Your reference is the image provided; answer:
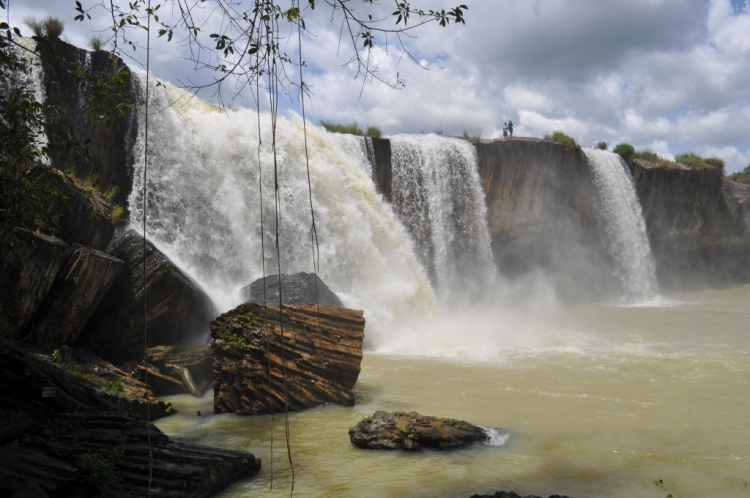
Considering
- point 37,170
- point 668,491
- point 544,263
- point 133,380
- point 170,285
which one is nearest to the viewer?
point 668,491

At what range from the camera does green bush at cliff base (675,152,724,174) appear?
82.9ft

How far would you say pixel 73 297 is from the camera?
776 cm

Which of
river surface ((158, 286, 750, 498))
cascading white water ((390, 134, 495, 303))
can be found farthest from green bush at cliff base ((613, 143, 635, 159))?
river surface ((158, 286, 750, 498))

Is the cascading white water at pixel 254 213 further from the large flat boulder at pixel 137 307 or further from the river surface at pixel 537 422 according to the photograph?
the large flat boulder at pixel 137 307

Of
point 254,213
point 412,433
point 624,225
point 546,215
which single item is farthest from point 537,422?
point 624,225

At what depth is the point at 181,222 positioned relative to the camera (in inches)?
496

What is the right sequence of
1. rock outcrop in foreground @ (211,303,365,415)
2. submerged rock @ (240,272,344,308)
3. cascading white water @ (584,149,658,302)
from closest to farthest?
1. rock outcrop in foreground @ (211,303,365,415)
2. submerged rock @ (240,272,344,308)
3. cascading white water @ (584,149,658,302)

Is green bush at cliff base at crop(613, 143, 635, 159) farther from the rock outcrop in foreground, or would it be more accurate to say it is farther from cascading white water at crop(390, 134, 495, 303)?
the rock outcrop in foreground

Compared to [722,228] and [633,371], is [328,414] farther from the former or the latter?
[722,228]

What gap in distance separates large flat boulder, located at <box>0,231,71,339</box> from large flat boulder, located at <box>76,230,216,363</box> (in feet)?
4.03

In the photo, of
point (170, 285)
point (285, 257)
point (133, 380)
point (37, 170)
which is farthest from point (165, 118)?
point (37, 170)

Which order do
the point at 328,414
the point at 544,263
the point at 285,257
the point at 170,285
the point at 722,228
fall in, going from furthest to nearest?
the point at 722,228 → the point at 544,263 → the point at 285,257 → the point at 170,285 → the point at 328,414

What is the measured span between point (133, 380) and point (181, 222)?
5495 millimetres

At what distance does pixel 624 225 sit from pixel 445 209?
876 centimetres
